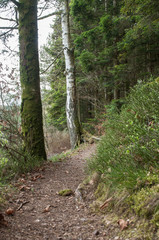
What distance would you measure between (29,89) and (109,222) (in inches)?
165

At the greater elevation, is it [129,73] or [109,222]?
[129,73]

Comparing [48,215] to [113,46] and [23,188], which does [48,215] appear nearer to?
[23,188]

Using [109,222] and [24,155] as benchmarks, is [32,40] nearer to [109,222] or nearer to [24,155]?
[24,155]

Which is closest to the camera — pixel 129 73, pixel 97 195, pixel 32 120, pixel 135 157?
pixel 135 157

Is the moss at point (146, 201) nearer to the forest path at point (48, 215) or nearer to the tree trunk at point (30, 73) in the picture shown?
the forest path at point (48, 215)

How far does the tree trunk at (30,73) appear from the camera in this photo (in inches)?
207

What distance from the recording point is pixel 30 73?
5.36 meters

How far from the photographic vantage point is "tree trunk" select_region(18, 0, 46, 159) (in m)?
5.27

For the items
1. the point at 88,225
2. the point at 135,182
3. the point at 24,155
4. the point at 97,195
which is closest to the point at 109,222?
the point at 88,225

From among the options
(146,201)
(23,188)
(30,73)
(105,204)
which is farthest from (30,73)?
(146,201)

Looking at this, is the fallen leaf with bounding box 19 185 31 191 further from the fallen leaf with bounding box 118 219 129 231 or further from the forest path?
the fallen leaf with bounding box 118 219 129 231

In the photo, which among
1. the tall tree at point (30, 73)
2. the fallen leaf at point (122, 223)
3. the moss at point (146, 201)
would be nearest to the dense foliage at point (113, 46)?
the tall tree at point (30, 73)

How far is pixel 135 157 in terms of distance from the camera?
2697 mm

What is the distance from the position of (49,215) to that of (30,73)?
395cm
